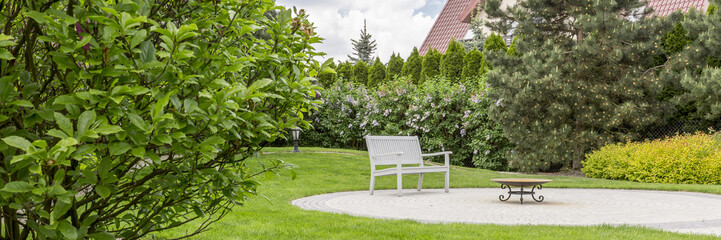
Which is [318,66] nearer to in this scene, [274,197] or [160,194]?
[160,194]

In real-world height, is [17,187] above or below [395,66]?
below

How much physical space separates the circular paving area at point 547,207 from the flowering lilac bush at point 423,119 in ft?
18.5

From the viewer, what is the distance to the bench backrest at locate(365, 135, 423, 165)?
829 centimetres

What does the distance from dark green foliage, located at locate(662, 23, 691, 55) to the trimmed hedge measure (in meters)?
2.05

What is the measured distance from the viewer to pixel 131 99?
1.93 m

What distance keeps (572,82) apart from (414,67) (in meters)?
10.3

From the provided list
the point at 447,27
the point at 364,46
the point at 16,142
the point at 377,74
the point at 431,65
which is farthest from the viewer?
the point at 364,46

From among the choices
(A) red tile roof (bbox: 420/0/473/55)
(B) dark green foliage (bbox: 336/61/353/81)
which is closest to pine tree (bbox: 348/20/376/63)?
(A) red tile roof (bbox: 420/0/473/55)

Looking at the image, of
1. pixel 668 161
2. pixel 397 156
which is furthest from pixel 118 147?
pixel 668 161

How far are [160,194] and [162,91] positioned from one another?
83 cm

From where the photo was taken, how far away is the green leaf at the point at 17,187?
4.72 feet

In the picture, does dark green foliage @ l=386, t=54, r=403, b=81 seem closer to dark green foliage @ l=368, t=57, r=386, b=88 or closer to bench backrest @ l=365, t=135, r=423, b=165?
dark green foliage @ l=368, t=57, r=386, b=88

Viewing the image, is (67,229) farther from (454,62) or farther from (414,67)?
(414,67)

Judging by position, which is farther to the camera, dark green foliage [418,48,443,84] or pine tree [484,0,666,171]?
dark green foliage [418,48,443,84]
